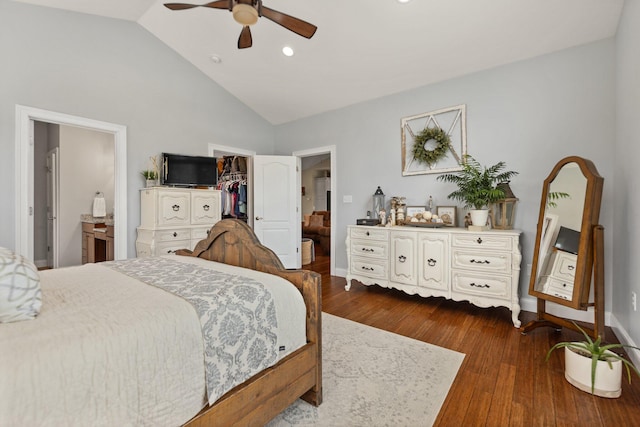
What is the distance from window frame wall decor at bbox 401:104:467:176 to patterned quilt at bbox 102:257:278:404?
2922 mm

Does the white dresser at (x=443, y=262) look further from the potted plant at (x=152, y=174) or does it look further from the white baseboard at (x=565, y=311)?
the potted plant at (x=152, y=174)

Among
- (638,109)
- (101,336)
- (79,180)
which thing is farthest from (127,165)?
(638,109)

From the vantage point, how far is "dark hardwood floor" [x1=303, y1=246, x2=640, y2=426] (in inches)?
59.7

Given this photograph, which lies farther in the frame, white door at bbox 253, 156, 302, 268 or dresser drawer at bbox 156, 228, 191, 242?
white door at bbox 253, 156, 302, 268

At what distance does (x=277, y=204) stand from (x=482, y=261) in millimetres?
3181

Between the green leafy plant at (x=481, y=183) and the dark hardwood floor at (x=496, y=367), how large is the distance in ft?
3.91

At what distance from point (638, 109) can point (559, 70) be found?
1179 millimetres

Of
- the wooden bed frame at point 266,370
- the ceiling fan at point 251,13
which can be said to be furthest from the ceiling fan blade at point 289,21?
the wooden bed frame at point 266,370

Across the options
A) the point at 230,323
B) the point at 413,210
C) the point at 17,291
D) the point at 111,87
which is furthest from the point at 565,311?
the point at 111,87

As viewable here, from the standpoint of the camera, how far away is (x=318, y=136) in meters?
4.80

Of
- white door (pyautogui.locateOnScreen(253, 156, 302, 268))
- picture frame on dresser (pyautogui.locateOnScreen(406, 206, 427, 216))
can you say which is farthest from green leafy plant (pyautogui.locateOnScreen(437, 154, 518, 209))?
white door (pyautogui.locateOnScreen(253, 156, 302, 268))

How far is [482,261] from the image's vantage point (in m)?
2.79

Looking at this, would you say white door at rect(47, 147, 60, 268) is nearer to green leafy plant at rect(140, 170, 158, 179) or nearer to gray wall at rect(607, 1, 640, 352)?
green leafy plant at rect(140, 170, 158, 179)

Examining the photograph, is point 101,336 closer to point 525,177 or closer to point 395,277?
point 395,277
